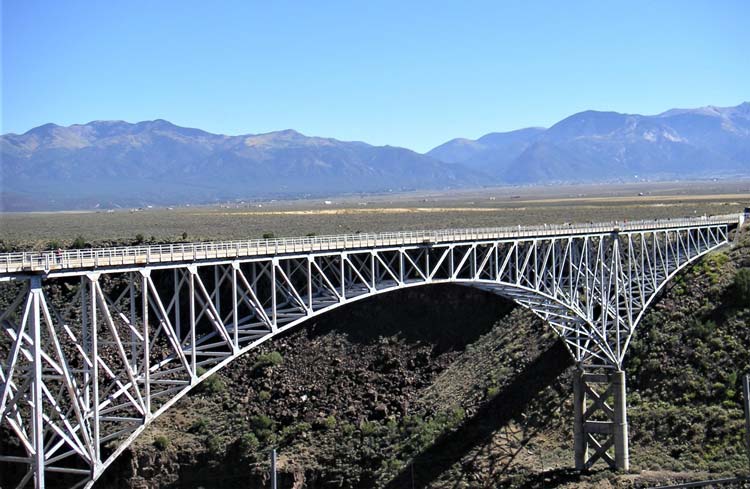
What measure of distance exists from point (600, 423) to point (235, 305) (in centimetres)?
2395

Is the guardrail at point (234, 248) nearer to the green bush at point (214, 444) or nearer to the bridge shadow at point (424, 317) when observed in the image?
the bridge shadow at point (424, 317)

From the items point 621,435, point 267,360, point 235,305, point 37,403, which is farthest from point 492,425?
point 37,403

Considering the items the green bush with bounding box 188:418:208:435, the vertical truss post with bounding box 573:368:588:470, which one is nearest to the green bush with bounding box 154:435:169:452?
the green bush with bounding box 188:418:208:435

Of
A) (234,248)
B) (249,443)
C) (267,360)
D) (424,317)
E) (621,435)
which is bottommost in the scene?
(249,443)

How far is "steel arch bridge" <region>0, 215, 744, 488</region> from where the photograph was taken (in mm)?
31422

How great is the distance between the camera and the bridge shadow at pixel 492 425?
175ft

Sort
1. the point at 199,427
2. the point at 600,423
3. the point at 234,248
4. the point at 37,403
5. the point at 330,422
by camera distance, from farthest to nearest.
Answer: the point at 199,427 < the point at 330,422 < the point at 600,423 < the point at 234,248 < the point at 37,403

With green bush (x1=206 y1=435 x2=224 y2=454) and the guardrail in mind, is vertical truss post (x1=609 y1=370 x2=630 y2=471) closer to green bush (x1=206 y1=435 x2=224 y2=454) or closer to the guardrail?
the guardrail

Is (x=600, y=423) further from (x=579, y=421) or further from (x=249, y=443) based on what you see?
(x=249, y=443)

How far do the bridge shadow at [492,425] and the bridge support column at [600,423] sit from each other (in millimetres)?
1823

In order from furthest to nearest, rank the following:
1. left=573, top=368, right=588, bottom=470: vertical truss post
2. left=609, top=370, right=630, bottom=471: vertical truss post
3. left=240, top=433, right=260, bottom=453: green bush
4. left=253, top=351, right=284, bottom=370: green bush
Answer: left=253, top=351, right=284, bottom=370: green bush, left=240, top=433, right=260, bottom=453: green bush, left=573, top=368, right=588, bottom=470: vertical truss post, left=609, top=370, right=630, bottom=471: vertical truss post

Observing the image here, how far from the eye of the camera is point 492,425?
56.2 metres

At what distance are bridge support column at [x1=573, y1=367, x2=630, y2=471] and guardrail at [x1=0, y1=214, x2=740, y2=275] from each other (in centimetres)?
780

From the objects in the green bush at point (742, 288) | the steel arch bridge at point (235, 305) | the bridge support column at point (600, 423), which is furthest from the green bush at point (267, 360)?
the green bush at point (742, 288)
